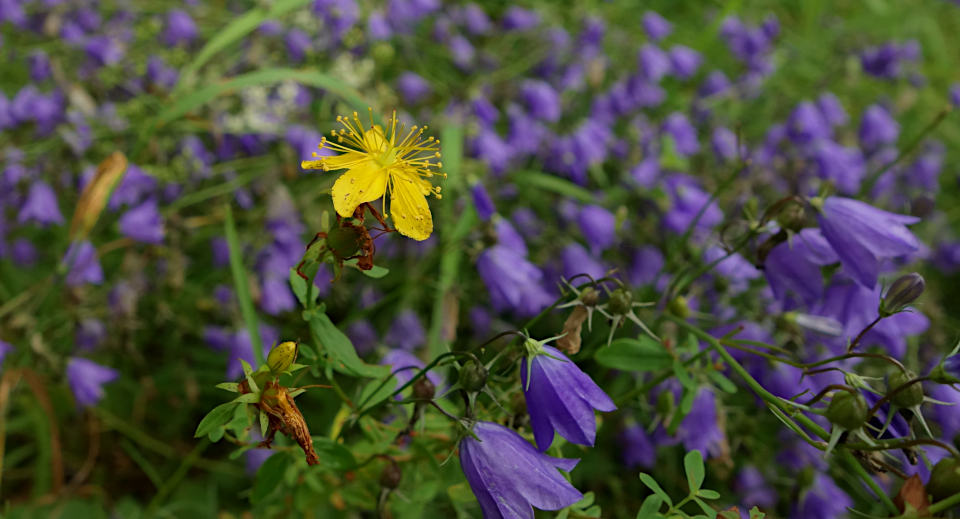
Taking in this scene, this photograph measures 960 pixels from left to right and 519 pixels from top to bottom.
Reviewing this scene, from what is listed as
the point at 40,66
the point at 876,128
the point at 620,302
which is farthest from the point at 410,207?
the point at 876,128

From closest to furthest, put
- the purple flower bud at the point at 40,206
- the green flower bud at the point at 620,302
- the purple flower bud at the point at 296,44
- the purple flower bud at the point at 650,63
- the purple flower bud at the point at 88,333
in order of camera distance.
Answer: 1. the green flower bud at the point at 620,302
2. the purple flower bud at the point at 88,333
3. the purple flower bud at the point at 40,206
4. the purple flower bud at the point at 296,44
5. the purple flower bud at the point at 650,63

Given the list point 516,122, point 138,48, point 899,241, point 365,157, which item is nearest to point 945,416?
point 899,241

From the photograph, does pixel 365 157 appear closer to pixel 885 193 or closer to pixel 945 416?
pixel 945 416

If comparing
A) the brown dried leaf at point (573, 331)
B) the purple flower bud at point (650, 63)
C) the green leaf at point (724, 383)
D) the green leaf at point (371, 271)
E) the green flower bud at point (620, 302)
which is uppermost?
the green leaf at point (371, 271)

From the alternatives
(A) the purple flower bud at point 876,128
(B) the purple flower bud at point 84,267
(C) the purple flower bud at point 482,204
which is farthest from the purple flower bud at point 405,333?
(A) the purple flower bud at point 876,128

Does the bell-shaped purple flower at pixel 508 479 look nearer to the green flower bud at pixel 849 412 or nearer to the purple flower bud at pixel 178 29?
the green flower bud at pixel 849 412

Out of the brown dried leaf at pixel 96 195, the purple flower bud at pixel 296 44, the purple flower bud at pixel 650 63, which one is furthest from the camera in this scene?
the purple flower bud at pixel 650 63

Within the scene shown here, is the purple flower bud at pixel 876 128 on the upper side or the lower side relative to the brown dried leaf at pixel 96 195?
lower
